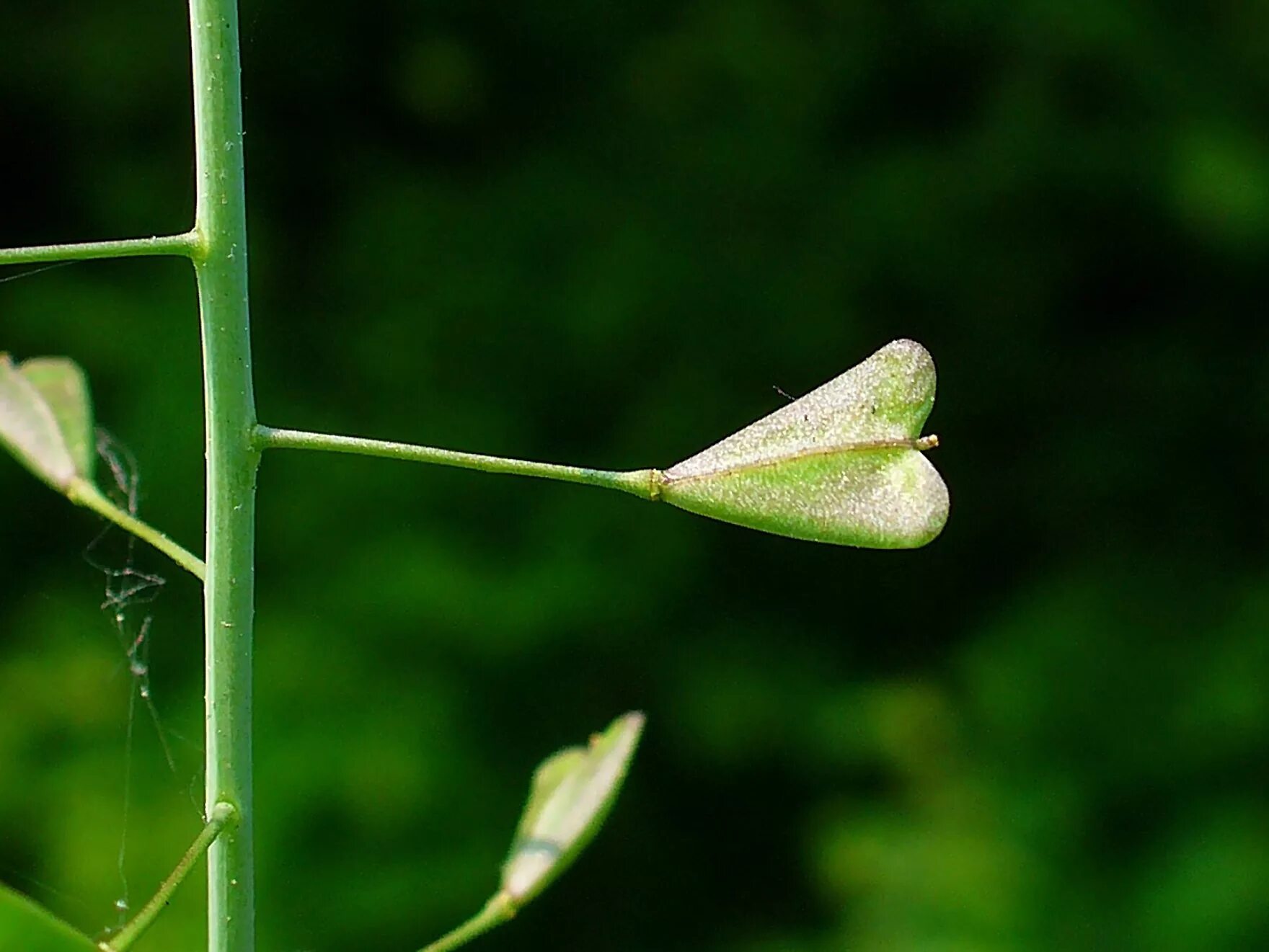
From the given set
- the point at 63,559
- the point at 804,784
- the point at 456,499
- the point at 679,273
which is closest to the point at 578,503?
the point at 456,499

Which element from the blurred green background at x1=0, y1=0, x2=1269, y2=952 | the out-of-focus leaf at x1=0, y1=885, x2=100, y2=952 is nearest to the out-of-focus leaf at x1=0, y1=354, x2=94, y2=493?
the out-of-focus leaf at x1=0, y1=885, x2=100, y2=952

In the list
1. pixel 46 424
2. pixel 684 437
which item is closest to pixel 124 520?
pixel 46 424

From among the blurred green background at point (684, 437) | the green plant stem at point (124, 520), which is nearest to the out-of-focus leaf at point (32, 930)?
the green plant stem at point (124, 520)

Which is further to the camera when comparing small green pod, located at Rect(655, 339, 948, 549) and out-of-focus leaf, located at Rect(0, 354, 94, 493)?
out-of-focus leaf, located at Rect(0, 354, 94, 493)

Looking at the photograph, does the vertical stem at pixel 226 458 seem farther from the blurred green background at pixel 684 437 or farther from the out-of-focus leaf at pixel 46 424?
the blurred green background at pixel 684 437

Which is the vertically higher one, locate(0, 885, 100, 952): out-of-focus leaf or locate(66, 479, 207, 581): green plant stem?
locate(66, 479, 207, 581): green plant stem

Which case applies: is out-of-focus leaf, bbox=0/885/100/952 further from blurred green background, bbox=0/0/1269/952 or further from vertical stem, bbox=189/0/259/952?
blurred green background, bbox=0/0/1269/952

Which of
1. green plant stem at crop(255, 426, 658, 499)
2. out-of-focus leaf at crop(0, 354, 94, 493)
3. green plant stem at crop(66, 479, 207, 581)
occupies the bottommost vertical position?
green plant stem at crop(255, 426, 658, 499)
